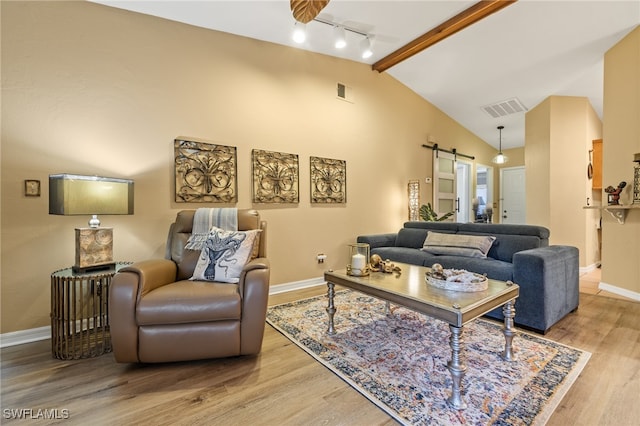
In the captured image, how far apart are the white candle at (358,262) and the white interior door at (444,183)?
379cm

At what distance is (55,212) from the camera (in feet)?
6.57

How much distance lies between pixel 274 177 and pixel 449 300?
8.02 ft

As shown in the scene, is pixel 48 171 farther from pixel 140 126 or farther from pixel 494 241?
pixel 494 241

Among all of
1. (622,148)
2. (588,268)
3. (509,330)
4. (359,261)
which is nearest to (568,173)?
(622,148)

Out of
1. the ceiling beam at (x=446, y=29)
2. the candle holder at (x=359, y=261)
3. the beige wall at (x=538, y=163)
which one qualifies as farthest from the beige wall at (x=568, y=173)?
the candle holder at (x=359, y=261)

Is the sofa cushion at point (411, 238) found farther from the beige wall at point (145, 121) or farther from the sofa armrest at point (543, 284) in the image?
the sofa armrest at point (543, 284)

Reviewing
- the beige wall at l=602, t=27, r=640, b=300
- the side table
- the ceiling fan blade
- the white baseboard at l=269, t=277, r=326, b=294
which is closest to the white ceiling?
the beige wall at l=602, t=27, r=640, b=300

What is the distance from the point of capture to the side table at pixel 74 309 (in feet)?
6.49

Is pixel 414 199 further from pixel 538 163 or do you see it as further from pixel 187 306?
pixel 187 306

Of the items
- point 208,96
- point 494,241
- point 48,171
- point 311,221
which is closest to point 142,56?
point 208,96

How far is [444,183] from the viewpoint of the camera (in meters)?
5.80

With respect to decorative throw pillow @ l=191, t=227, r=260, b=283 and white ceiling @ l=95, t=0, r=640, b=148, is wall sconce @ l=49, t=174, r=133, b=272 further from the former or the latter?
white ceiling @ l=95, t=0, r=640, b=148

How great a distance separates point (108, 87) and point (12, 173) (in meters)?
1.01

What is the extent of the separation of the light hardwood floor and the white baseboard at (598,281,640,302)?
1478 mm
